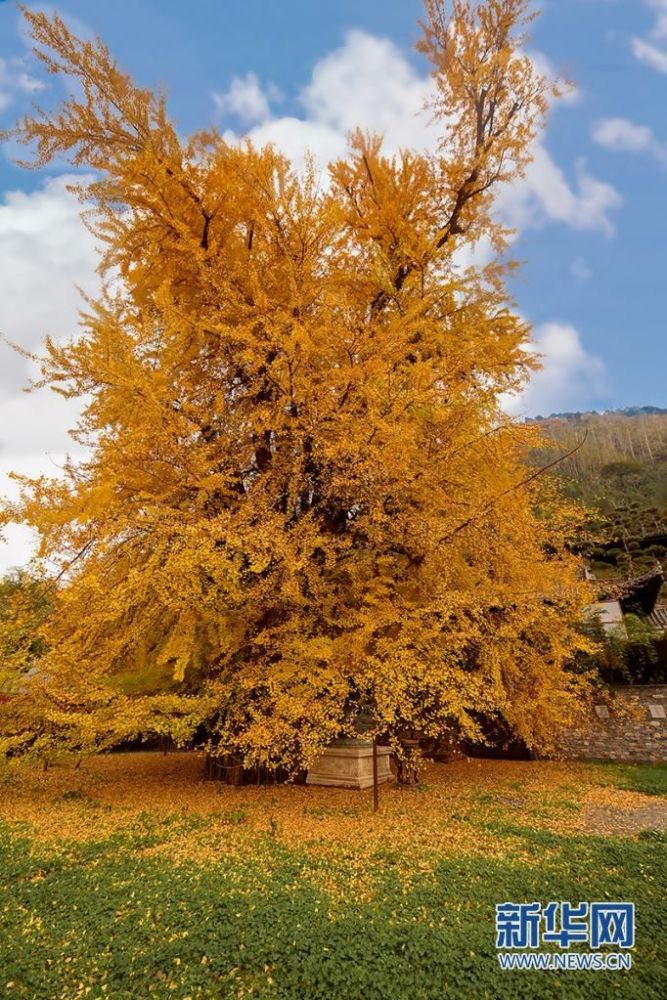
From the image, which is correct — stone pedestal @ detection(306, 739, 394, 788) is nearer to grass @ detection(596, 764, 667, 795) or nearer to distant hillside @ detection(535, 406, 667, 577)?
grass @ detection(596, 764, 667, 795)

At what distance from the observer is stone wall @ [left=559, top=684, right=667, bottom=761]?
39.2 feet

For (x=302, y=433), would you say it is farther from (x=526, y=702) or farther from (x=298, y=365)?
(x=526, y=702)

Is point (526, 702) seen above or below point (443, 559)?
below

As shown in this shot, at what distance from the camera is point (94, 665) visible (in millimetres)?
6828

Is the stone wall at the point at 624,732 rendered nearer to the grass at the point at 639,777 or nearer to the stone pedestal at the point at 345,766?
the grass at the point at 639,777

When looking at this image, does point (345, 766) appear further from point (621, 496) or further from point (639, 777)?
point (621, 496)

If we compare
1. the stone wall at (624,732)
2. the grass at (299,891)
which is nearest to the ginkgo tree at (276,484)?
the grass at (299,891)

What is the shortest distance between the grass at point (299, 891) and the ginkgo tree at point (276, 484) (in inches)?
44.0

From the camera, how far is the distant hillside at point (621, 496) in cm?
2922

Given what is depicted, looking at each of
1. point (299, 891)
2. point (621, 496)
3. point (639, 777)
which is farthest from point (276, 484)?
point (621, 496)

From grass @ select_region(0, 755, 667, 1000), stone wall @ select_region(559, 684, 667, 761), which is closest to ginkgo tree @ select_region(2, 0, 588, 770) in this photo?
grass @ select_region(0, 755, 667, 1000)

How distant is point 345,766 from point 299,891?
198 inches

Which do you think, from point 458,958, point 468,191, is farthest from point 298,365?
point 458,958

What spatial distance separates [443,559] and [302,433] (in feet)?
8.90
